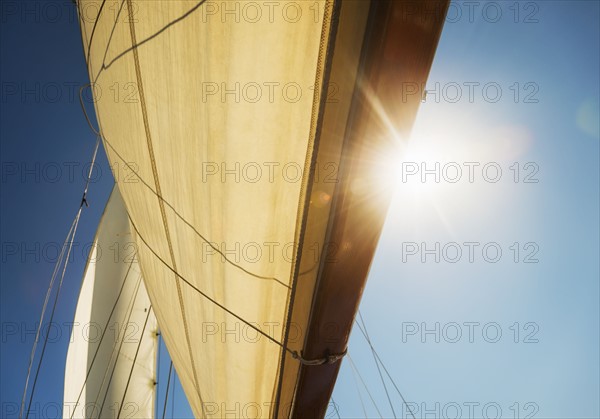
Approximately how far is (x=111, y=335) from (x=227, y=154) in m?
5.14

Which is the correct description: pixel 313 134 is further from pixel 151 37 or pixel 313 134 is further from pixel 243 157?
pixel 151 37

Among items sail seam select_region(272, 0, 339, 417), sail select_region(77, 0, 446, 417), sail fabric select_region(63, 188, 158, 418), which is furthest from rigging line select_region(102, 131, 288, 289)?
sail fabric select_region(63, 188, 158, 418)

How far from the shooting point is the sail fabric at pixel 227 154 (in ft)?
2.87

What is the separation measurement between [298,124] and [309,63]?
0.15 meters

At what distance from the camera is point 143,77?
127 centimetres

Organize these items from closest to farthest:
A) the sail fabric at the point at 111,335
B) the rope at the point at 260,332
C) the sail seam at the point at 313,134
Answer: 1. the sail seam at the point at 313,134
2. the rope at the point at 260,332
3. the sail fabric at the point at 111,335

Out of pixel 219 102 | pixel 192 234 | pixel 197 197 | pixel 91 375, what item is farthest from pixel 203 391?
pixel 91 375

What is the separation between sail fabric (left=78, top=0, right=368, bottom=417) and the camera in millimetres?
874

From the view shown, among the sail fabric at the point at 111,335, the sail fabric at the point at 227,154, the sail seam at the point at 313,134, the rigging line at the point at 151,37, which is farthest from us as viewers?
the sail fabric at the point at 111,335

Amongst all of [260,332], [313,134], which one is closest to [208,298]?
[260,332]

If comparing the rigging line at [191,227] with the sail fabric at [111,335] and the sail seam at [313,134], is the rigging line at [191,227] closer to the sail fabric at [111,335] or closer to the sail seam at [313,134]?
the sail seam at [313,134]

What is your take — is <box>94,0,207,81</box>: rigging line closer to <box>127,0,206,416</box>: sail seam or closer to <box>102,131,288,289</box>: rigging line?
<box>127,0,206,416</box>: sail seam

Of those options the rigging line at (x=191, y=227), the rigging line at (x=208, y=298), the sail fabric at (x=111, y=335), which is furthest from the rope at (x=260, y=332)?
the sail fabric at (x=111, y=335)

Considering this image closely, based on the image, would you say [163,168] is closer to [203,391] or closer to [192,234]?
[192,234]
